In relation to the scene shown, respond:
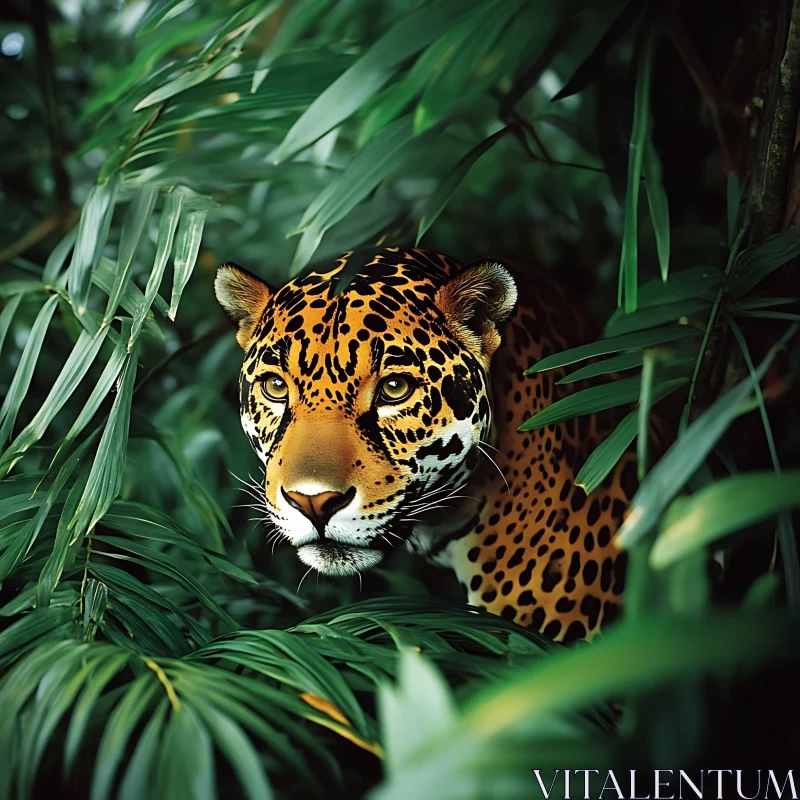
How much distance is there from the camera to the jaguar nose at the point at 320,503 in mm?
744

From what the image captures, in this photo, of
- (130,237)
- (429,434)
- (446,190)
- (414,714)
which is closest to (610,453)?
(429,434)

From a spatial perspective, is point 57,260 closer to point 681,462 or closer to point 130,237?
point 130,237

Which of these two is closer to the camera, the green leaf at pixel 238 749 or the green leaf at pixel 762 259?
the green leaf at pixel 238 749

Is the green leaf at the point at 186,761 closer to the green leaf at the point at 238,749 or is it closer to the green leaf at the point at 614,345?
the green leaf at the point at 238,749

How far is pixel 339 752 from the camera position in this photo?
0.67 meters

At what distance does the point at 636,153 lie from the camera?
27.1 inches

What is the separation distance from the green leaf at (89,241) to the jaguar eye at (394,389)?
28 centimetres

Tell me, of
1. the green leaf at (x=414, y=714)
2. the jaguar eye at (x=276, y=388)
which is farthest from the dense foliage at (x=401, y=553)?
the jaguar eye at (x=276, y=388)

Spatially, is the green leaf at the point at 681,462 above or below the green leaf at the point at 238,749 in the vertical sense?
above

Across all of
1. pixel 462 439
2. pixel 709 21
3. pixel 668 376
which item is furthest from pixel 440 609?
pixel 709 21

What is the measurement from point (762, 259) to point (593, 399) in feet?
0.68

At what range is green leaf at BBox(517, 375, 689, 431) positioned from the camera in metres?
0.78

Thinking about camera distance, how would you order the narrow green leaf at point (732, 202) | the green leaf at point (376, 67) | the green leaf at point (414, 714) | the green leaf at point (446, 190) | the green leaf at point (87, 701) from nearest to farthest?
1. the green leaf at point (414, 714)
2. the green leaf at point (87, 701)
3. the green leaf at point (376, 67)
4. the green leaf at point (446, 190)
5. the narrow green leaf at point (732, 202)

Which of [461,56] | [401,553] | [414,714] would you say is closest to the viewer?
[414,714]
